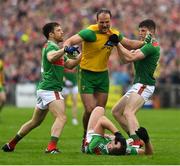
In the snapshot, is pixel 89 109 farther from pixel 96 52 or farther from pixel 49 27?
pixel 49 27

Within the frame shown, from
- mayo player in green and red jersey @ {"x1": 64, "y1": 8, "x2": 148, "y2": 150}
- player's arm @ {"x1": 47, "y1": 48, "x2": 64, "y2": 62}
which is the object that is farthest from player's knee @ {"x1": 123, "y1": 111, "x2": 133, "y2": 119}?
player's arm @ {"x1": 47, "y1": 48, "x2": 64, "y2": 62}

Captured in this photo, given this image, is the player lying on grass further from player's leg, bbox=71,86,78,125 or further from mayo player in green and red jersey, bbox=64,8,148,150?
player's leg, bbox=71,86,78,125

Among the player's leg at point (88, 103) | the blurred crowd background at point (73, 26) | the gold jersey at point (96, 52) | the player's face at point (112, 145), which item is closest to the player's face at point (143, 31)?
the gold jersey at point (96, 52)

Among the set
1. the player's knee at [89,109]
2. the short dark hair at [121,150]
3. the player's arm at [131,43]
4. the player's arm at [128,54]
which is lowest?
the short dark hair at [121,150]

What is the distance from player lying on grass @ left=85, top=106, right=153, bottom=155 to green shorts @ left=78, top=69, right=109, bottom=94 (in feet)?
3.81

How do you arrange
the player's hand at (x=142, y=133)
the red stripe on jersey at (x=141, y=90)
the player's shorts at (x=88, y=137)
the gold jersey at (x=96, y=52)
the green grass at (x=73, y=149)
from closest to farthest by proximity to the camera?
the green grass at (x=73, y=149) → the player's hand at (x=142, y=133) → the player's shorts at (x=88, y=137) → the gold jersey at (x=96, y=52) → the red stripe on jersey at (x=141, y=90)

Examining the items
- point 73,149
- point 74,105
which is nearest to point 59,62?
point 73,149

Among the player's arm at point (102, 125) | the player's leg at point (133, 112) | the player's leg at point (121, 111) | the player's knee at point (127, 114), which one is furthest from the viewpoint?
the player's leg at point (121, 111)

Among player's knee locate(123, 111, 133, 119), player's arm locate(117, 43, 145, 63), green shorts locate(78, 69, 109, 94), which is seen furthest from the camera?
green shorts locate(78, 69, 109, 94)

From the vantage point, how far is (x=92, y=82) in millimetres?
15172

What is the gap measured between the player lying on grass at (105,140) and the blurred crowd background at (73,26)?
75.7 feet

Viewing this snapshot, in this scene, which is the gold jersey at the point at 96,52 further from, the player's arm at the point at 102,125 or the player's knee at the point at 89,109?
the player's arm at the point at 102,125

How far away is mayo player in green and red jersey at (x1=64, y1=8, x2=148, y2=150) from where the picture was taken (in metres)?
14.8

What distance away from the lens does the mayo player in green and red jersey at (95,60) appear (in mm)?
14750
